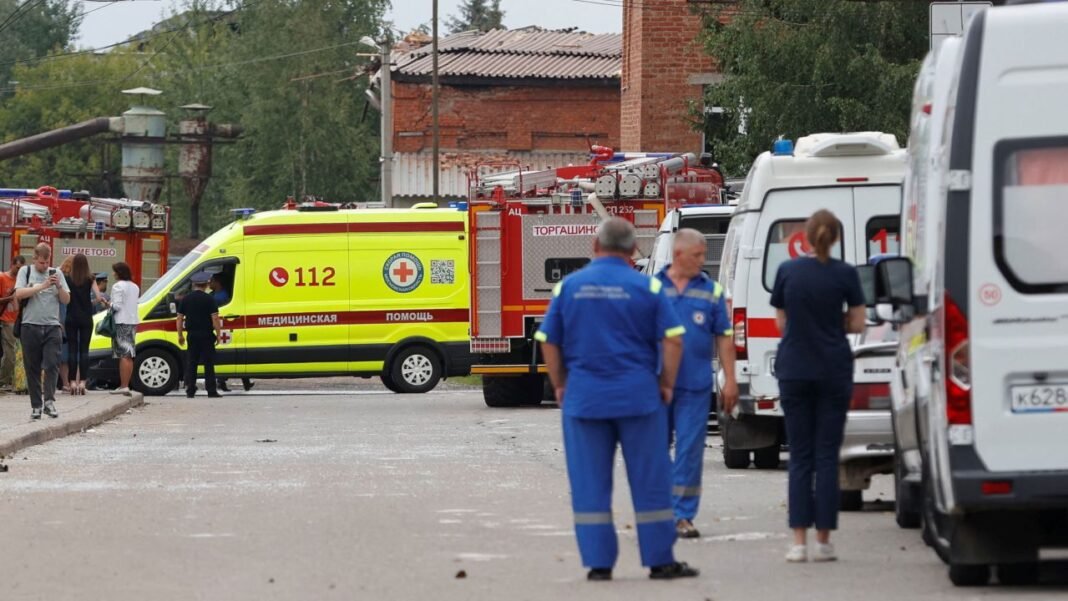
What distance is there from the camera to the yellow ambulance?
30.9 metres

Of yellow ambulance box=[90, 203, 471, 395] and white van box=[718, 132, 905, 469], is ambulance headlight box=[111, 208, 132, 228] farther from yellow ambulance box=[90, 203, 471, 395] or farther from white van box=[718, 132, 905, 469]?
white van box=[718, 132, 905, 469]

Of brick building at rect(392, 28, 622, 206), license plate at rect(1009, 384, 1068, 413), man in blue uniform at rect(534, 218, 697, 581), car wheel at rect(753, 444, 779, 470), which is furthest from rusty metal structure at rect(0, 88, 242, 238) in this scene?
license plate at rect(1009, 384, 1068, 413)

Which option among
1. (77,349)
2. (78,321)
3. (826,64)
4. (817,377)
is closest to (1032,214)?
(817,377)

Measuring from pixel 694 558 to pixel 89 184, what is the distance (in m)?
87.0

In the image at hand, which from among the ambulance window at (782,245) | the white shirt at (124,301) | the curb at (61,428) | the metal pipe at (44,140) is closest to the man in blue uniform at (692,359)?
the ambulance window at (782,245)

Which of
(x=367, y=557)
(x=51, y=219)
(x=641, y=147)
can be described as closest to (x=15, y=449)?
(x=367, y=557)

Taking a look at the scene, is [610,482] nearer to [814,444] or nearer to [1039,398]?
[814,444]

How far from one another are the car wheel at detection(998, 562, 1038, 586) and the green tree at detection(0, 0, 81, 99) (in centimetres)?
11060

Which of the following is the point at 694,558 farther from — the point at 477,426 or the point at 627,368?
the point at 477,426

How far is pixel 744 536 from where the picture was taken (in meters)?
11.9

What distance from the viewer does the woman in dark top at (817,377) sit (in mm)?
10656

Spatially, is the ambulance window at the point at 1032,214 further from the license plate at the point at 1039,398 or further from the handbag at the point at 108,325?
the handbag at the point at 108,325

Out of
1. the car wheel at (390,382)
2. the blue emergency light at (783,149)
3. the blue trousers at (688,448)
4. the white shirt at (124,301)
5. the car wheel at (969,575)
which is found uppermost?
the blue emergency light at (783,149)

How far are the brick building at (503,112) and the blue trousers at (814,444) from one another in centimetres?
5040
